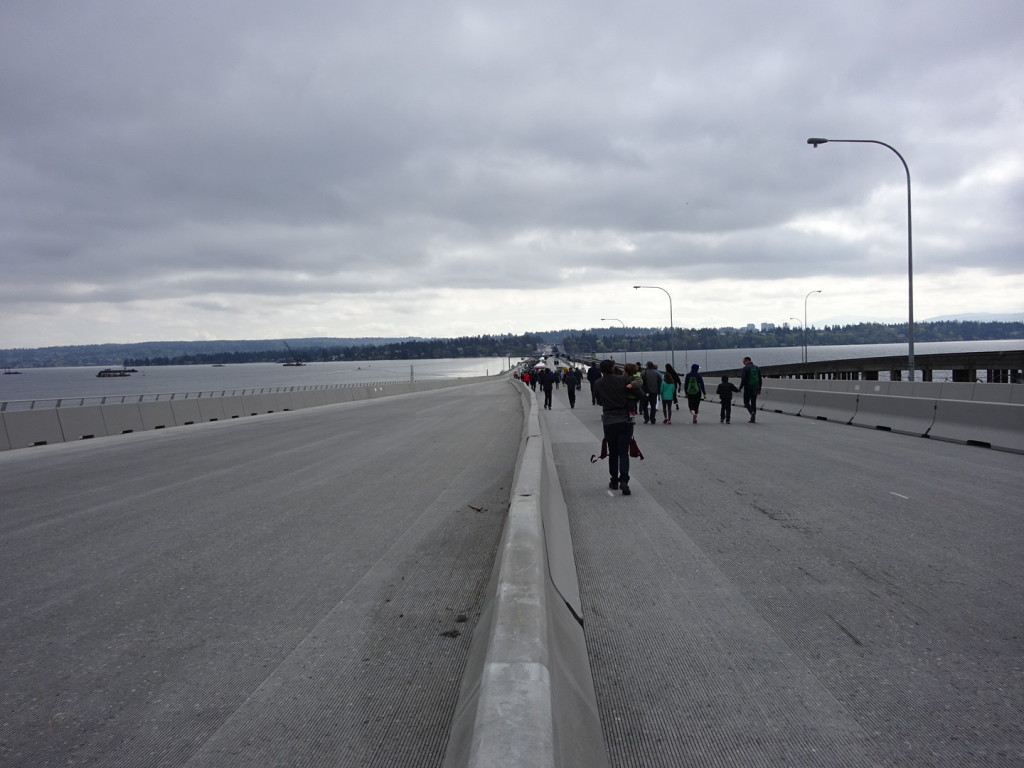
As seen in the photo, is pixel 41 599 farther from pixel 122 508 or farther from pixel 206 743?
pixel 122 508

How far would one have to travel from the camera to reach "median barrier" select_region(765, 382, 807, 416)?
25.3 metres

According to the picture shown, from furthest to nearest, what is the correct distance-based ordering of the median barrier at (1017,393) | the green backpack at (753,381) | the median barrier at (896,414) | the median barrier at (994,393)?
1. the green backpack at (753,381)
2. the median barrier at (994,393)
3. the median barrier at (1017,393)
4. the median barrier at (896,414)

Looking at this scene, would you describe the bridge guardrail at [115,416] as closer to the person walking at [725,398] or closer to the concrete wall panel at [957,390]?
the person walking at [725,398]

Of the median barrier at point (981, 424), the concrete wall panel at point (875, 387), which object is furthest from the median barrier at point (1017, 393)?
the concrete wall panel at point (875, 387)

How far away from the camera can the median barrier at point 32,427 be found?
67.6 ft

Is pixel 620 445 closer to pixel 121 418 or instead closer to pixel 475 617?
pixel 475 617

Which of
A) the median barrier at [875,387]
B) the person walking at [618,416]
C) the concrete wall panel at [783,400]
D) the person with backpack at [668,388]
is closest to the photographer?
the person walking at [618,416]

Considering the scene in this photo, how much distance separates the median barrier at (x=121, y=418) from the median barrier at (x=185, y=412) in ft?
7.00

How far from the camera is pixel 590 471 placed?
43.2 ft

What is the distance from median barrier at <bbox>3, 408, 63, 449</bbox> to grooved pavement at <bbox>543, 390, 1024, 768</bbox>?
57.8ft

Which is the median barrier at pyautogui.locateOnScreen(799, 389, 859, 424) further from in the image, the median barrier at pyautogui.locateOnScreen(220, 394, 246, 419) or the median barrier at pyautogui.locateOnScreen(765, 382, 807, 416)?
the median barrier at pyautogui.locateOnScreen(220, 394, 246, 419)

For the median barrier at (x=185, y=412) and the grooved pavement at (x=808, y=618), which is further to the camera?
the median barrier at (x=185, y=412)

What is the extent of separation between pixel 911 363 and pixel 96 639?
90.6 feet

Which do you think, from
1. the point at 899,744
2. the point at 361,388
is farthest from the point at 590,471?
the point at 361,388
